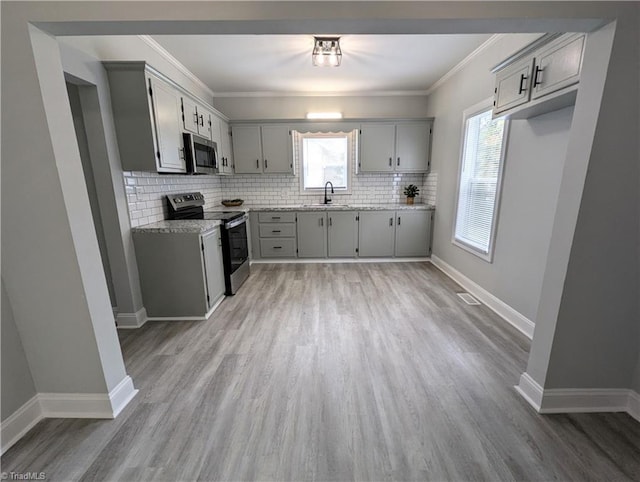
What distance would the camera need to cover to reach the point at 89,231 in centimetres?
147

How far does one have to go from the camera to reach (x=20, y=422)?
145 cm

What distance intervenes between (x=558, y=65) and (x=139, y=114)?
10.1 feet

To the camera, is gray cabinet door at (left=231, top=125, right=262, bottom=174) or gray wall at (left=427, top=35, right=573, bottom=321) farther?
gray cabinet door at (left=231, top=125, right=262, bottom=174)

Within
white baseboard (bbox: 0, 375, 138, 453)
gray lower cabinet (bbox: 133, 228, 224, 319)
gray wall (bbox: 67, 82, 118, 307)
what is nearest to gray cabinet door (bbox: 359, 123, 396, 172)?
gray lower cabinet (bbox: 133, 228, 224, 319)

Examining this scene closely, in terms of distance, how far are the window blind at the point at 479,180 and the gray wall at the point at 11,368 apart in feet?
12.4

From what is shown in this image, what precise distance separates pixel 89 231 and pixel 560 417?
9.36ft

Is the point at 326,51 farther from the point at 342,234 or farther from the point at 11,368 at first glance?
the point at 11,368

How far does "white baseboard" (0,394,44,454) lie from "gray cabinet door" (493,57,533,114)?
12.0 feet

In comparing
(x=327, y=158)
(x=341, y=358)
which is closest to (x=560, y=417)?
(x=341, y=358)

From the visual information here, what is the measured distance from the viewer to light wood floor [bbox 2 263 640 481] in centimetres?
127

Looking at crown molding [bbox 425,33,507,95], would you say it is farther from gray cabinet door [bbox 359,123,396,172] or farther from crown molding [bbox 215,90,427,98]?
gray cabinet door [bbox 359,123,396,172]

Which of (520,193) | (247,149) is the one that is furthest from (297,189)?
(520,193)

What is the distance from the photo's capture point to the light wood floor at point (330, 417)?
1269 millimetres

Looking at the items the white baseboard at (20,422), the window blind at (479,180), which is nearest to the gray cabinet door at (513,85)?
the window blind at (479,180)
